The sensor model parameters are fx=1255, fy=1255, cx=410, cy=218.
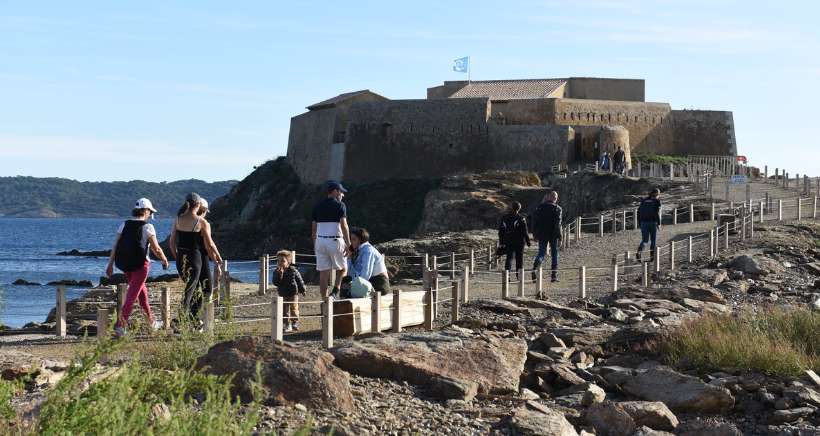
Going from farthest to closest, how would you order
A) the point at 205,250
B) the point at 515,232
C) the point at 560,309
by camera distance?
1. the point at 515,232
2. the point at 560,309
3. the point at 205,250

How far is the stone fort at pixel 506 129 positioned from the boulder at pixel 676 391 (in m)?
45.8

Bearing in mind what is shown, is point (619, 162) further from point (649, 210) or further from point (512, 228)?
point (512, 228)

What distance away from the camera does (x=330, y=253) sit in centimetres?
1282

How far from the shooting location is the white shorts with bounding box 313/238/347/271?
12.8m

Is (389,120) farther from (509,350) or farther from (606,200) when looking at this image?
(509,350)

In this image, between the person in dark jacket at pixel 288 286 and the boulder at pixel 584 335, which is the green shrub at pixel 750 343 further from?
the person in dark jacket at pixel 288 286

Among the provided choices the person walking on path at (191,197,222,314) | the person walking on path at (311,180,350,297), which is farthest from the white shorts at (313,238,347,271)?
the person walking on path at (191,197,222,314)

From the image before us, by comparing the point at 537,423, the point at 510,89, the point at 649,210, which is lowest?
the point at 537,423

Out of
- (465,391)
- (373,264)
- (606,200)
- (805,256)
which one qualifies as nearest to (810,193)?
(606,200)

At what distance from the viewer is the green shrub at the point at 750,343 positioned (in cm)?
1072

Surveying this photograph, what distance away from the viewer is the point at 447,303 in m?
15.5

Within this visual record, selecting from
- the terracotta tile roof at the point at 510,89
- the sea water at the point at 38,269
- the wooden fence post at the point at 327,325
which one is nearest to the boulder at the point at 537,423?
the wooden fence post at the point at 327,325

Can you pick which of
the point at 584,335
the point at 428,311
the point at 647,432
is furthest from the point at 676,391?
the point at 428,311

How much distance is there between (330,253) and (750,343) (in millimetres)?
4280
